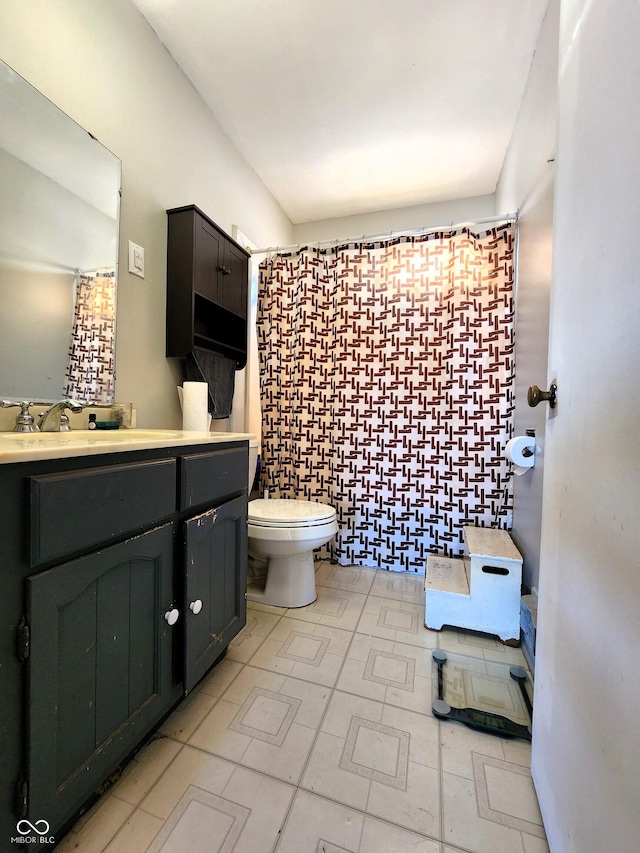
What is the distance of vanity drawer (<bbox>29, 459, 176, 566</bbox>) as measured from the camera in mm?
567

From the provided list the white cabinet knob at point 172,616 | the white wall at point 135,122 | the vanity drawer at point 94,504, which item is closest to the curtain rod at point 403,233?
the white wall at point 135,122

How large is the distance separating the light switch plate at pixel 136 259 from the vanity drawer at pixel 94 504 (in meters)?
0.90

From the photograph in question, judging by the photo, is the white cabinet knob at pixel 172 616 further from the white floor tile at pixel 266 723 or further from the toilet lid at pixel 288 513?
the toilet lid at pixel 288 513

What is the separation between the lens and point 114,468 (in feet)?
2.29

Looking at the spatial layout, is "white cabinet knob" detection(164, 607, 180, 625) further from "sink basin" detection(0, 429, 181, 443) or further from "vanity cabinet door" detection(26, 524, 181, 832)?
"sink basin" detection(0, 429, 181, 443)

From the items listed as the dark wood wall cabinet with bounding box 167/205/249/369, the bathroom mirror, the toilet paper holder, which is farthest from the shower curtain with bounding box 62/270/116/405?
the toilet paper holder

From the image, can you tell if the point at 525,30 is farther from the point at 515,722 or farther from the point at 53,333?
the point at 515,722

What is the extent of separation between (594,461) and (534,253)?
1245 mm

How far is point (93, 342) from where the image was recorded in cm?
118

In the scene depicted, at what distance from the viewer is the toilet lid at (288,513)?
1.51m

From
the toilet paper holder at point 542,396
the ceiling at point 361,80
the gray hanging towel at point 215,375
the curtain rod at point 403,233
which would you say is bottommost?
the toilet paper holder at point 542,396

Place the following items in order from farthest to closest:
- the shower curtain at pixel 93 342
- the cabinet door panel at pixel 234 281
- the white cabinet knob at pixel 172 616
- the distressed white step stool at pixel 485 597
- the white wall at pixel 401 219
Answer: the white wall at pixel 401 219, the cabinet door panel at pixel 234 281, the distressed white step stool at pixel 485 597, the shower curtain at pixel 93 342, the white cabinet knob at pixel 172 616

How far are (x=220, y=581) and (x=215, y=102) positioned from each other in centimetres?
221

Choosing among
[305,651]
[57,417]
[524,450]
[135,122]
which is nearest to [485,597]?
[524,450]
